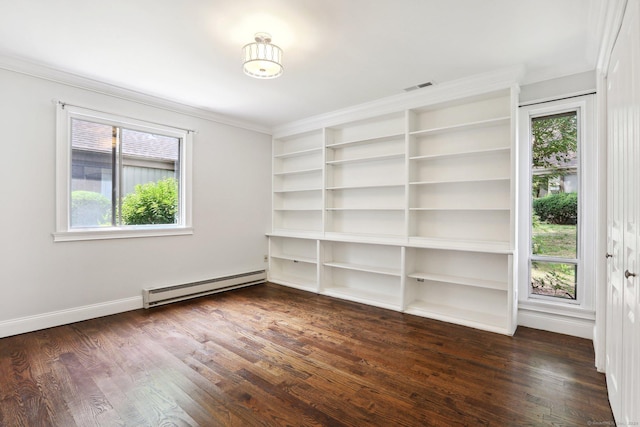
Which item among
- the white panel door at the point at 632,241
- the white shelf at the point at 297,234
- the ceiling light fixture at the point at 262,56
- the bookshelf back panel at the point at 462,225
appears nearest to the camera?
the white panel door at the point at 632,241

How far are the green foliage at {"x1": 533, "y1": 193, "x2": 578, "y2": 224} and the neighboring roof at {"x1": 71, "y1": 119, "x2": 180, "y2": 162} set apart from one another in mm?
4486

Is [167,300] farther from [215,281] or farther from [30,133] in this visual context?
[30,133]

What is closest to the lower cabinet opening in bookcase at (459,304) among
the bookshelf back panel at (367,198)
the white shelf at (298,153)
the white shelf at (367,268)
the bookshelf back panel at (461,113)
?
the white shelf at (367,268)

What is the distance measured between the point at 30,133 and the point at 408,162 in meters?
4.01

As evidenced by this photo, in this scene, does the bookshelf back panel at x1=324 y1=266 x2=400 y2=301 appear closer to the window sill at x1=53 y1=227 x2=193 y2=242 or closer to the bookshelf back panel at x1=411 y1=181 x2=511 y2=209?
the bookshelf back panel at x1=411 y1=181 x2=511 y2=209

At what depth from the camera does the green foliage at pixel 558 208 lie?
3.01 meters

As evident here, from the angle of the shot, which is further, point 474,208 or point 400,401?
point 474,208

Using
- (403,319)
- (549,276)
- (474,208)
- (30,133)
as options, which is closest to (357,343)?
(403,319)

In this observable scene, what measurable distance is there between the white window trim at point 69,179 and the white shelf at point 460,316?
126 inches

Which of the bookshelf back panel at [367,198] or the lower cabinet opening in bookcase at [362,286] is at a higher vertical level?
the bookshelf back panel at [367,198]

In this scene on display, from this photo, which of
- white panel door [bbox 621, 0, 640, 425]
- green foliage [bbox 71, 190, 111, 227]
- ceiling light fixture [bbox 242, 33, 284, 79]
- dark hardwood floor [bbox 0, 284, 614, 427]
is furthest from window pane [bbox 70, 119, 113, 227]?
white panel door [bbox 621, 0, 640, 425]

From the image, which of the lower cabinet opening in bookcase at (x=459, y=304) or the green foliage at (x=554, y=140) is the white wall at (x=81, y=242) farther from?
the green foliage at (x=554, y=140)

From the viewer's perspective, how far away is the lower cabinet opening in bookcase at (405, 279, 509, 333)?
323 cm

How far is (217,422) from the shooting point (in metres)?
1.75
